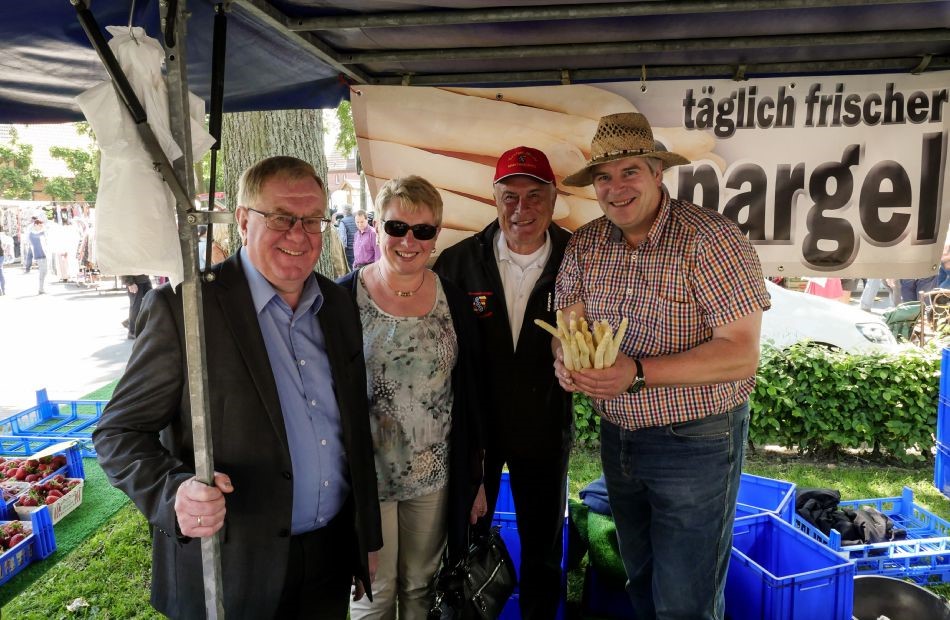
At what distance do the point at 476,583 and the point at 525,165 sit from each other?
185 centimetres

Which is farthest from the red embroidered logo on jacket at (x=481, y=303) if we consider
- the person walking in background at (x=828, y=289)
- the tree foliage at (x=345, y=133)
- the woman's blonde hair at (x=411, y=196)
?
the person walking in background at (x=828, y=289)

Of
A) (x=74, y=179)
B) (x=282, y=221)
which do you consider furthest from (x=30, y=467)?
(x=74, y=179)

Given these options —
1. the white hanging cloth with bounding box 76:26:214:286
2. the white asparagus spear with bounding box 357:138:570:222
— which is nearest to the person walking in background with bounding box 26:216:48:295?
the white asparagus spear with bounding box 357:138:570:222

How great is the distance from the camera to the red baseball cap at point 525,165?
9.55ft

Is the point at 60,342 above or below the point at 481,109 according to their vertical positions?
below

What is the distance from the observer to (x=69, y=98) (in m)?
2.75

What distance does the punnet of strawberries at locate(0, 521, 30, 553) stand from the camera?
13.1 ft

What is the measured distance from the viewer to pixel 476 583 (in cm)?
240

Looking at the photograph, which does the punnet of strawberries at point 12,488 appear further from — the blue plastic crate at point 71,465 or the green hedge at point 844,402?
the green hedge at point 844,402

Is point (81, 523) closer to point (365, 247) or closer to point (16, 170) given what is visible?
point (365, 247)

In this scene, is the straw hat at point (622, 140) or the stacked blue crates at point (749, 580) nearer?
the straw hat at point (622, 140)

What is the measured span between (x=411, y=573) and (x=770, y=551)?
6.30 feet

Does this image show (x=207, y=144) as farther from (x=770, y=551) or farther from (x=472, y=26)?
(x=770, y=551)

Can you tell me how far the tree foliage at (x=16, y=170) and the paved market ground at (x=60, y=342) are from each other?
20.6 m
